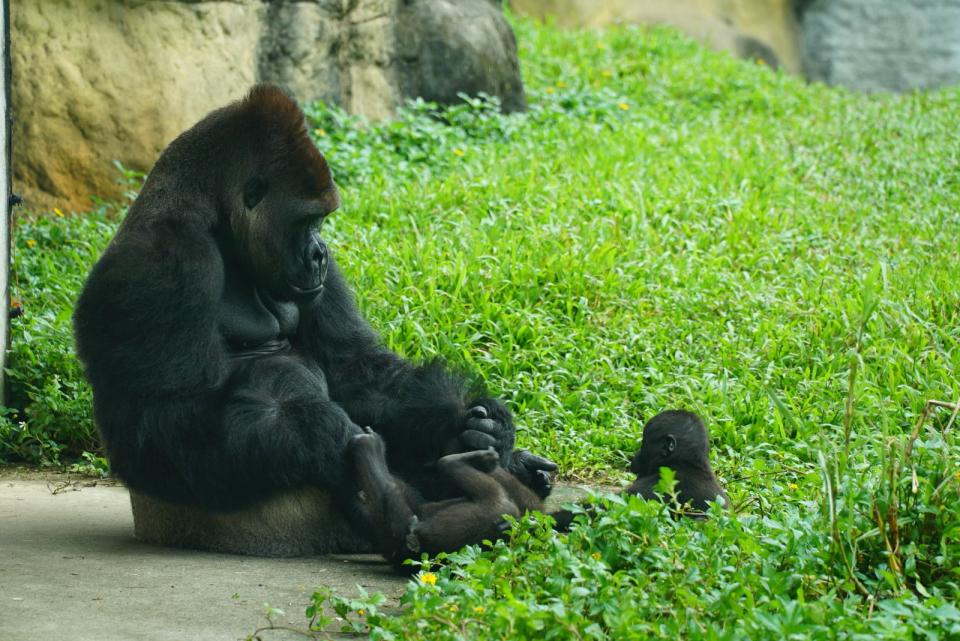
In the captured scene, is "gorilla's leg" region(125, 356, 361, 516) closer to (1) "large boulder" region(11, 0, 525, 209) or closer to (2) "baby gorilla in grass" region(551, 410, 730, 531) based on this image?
(2) "baby gorilla in grass" region(551, 410, 730, 531)

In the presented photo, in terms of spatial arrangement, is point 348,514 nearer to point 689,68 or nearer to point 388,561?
point 388,561

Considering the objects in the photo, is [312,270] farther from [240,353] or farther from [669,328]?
[669,328]

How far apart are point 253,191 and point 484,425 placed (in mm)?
1088

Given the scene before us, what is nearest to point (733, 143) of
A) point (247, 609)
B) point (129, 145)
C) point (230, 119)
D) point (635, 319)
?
point (635, 319)

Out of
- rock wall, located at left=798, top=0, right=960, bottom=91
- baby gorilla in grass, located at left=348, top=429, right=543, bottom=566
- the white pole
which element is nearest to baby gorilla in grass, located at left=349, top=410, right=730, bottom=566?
baby gorilla in grass, located at left=348, top=429, right=543, bottom=566

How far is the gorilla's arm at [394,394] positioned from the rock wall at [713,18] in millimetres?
10155

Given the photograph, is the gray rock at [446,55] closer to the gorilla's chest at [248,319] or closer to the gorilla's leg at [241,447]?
the gorilla's chest at [248,319]

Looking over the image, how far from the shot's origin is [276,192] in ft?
13.0

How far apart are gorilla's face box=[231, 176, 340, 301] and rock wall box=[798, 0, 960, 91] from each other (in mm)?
13757

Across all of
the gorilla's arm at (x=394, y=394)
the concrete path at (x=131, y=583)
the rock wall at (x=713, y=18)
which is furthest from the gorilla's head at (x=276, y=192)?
the rock wall at (x=713, y=18)

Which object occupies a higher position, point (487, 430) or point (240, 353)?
point (240, 353)

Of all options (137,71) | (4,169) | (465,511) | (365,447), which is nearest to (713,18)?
A: (137,71)

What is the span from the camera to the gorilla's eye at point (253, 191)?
3939 millimetres

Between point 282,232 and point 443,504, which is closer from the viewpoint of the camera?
point 443,504
